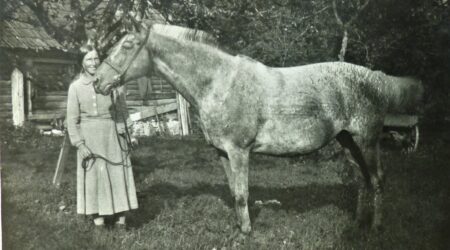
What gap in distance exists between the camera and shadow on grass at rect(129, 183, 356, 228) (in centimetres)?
594

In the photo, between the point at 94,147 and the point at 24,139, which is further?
the point at 24,139

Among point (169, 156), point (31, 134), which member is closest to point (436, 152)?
point (169, 156)

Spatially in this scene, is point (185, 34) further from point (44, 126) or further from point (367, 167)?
point (44, 126)

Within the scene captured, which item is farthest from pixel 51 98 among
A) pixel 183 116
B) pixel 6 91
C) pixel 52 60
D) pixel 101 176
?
pixel 101 176

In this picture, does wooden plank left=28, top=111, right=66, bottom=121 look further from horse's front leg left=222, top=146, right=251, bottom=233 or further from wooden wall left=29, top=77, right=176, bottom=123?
horse's front leg left=222, top=146, right=251, bottom=233

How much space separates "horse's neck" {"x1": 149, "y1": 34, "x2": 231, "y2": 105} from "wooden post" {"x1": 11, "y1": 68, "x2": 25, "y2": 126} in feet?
34.5

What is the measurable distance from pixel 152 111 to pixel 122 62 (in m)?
10.8

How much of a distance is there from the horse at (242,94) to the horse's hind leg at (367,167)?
0.12 feet

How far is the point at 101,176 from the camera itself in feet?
16.8

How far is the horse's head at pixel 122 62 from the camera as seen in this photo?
4.68 meters

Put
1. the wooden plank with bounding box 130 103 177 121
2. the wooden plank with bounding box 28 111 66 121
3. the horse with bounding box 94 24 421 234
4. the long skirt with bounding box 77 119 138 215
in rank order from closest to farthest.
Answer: the horse with bounding box 94 24 421 234
the long skirt with bounding box 77 119 138 215
the wooden plank with bounding box 28 111 66 121
the wooden plank with bounding box 130 103 177 121

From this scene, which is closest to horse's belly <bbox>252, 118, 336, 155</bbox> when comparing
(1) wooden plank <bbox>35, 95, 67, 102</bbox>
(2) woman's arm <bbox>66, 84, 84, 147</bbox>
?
(2) woman's arm <bbox>66, 84, 84, 147</bbox>

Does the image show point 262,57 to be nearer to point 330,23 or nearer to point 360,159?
point 330,23

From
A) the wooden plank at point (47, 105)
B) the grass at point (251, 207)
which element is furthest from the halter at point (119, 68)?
the wooden plank at point (47, 105)
